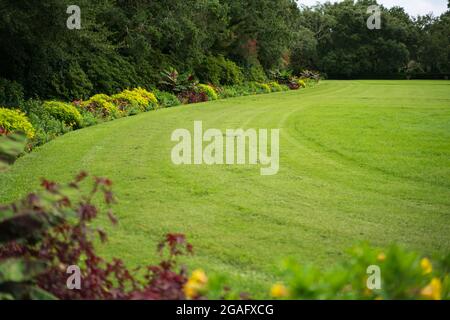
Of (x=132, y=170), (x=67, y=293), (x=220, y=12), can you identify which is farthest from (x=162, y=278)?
(x=220, y=12)

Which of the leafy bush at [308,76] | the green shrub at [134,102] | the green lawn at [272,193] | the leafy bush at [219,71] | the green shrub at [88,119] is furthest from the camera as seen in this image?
the leafy bush at [308,76]

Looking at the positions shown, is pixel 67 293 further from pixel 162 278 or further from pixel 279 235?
pixel 279 235

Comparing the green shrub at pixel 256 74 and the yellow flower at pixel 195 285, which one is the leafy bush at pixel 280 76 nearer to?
the green shrub at pixel 256 74

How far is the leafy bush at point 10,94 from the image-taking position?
14.7m

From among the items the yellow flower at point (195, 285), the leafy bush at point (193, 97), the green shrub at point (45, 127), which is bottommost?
the yellow flower at point (195, 285)

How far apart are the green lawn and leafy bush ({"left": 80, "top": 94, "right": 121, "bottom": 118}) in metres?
2.79

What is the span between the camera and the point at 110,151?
1085 cm

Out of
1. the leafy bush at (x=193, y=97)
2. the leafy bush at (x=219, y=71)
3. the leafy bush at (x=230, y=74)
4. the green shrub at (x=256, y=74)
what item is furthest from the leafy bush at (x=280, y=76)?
the leafy bush at (x=193, y=97)

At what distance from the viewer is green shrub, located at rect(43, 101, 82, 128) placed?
47.5 feet

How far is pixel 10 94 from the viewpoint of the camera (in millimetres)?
15117

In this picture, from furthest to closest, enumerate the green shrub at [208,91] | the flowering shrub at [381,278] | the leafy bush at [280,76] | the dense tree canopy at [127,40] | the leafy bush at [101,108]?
the leafy bush at [280,76] < the green shrub at [208,91] < the leafy bush at [101,108] < the dense tree canopy at [127,40] < the flowering shrub at [381,278]

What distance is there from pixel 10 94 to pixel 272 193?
→ 1053 centimetres

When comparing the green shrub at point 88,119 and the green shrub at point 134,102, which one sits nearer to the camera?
the green shrub at point 88,119

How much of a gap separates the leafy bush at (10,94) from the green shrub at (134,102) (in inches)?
148
